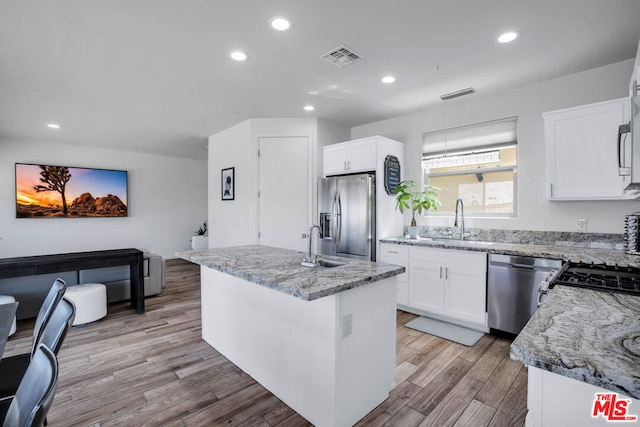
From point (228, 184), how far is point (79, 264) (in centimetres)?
227

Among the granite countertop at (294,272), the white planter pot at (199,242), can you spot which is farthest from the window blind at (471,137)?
the white planter pot at (199,242)

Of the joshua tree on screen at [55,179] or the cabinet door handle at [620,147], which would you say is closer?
the cabinet door handle at [620,147]

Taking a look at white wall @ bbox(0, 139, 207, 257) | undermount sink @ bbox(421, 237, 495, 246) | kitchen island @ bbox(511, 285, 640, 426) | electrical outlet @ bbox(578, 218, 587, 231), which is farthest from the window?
white wall @ bbox(0, 139, 207, 257)

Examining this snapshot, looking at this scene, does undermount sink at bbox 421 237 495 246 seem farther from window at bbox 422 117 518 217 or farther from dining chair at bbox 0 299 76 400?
dining chair at bbox 0 299 76 400

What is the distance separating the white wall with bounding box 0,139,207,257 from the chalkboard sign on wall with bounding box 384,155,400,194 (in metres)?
3.90

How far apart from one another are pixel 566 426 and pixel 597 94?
11.2 feet

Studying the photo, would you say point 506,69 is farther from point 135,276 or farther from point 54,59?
point 135,276

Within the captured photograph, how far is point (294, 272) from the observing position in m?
1.90

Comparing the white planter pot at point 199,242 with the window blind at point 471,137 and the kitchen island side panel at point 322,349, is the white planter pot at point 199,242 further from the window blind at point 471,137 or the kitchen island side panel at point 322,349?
the window blind at point 471,137

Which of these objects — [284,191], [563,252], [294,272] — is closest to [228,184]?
[284,191]

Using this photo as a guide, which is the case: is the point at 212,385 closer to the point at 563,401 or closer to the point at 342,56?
the point at 563,401

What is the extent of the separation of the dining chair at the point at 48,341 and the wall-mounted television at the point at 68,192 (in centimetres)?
559

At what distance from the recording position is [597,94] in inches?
114

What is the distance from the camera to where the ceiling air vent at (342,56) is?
258 cm
